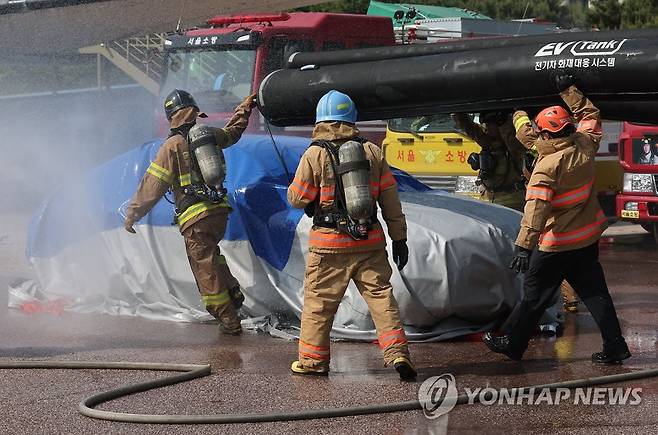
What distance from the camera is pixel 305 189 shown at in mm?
6383

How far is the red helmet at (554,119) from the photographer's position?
6.44 m

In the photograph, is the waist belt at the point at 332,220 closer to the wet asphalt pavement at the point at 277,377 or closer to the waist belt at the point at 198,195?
the wet asphalt pavement at the point at 277,377

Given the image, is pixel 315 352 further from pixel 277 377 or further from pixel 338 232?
pixel 338 232

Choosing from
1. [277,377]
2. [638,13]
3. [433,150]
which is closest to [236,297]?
[277,377]

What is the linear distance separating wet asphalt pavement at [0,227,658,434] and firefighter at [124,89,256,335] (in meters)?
0.29

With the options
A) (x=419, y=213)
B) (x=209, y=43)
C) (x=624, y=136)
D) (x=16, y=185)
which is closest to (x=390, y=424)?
(x=419, y=213)

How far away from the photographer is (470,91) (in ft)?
22.6

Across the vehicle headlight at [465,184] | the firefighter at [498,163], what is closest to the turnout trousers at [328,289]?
the firefighter at [498,163]

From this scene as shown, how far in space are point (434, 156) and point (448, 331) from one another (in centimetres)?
564

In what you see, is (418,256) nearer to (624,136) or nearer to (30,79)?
(624,136)

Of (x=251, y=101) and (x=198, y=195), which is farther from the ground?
(x=251, y=101)

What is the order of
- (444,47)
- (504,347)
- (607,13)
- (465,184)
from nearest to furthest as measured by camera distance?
(504,347) < (444,47) < (465,184) < (607,13)

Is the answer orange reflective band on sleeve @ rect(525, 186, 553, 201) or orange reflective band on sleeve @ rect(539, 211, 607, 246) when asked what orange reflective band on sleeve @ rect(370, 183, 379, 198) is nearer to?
orange reflective band on sleeve @ rect(525, 186, 553, 201)

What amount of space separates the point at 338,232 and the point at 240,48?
324 inches
